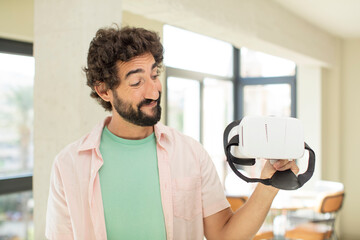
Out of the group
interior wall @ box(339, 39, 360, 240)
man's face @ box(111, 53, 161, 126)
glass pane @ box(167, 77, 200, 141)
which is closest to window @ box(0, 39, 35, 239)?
glass pane @ box(167, 77, 200, 141)

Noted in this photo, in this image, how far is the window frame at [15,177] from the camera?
382 cm

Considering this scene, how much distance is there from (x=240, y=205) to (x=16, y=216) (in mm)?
2139

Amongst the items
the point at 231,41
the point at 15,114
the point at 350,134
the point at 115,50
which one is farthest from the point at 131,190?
the point at 350,134

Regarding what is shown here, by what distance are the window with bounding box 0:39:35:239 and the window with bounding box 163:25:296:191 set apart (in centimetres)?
148

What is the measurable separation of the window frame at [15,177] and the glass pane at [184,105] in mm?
1617

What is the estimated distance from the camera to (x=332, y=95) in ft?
19.0

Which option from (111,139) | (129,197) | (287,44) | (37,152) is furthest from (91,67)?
(287,44)

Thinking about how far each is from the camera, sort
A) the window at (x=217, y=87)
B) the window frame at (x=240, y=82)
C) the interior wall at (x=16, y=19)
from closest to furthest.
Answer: the interior wall at (x=16, y=19), the window at (x=217, y=87), the window frame at (x=240, y=82)

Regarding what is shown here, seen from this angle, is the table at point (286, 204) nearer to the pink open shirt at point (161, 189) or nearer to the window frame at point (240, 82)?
the window frame at point (240, 82)

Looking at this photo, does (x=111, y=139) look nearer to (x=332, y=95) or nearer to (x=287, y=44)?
(x=287, y=44)

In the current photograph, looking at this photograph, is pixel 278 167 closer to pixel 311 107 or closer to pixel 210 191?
pixel 210 191

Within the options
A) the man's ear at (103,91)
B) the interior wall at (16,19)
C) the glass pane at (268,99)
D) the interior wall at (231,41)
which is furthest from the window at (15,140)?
the glass pane at (268,99)

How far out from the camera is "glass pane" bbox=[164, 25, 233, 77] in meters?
4.87

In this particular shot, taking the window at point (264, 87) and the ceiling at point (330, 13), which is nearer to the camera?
the ceiling at point (330, 13)
